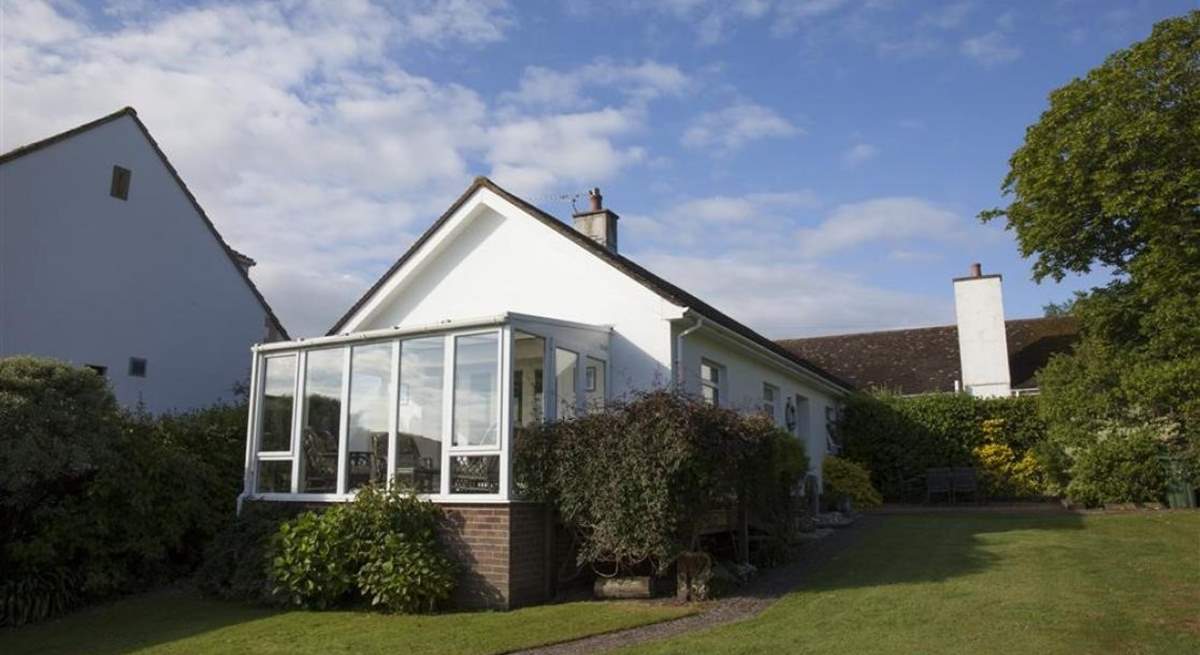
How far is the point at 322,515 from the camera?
Result: 10789mm

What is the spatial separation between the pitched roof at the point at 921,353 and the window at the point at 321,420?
19633mm

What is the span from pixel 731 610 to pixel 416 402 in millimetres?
4841

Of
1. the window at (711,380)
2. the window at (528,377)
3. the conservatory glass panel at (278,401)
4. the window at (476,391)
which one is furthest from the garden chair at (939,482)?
the conservatory glass panel at (278,401)

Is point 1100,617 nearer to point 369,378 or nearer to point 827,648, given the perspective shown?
point 827,648

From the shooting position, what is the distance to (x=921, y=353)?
1182 inches

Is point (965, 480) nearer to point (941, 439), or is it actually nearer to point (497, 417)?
point (941, 439)

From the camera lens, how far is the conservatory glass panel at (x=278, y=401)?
493 inches

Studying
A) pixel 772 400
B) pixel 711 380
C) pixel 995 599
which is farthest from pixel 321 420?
pixel 772 400

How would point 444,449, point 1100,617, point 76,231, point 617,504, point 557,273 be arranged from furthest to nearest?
point 76,231 → point 557,273 → point 444,449 → point 617,504 → point 1100,617

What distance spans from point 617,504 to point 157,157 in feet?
48.2

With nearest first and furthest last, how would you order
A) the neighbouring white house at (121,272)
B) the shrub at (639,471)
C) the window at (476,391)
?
the shrub at (639,471), the window at (476,391), the neighbouring white house at (121,272)

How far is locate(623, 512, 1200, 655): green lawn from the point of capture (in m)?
7.27

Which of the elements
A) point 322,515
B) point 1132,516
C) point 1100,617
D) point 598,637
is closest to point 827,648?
point 598,637

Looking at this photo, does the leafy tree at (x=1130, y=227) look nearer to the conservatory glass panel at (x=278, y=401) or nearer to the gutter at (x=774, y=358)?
the gutter at (x=774, y=358)
